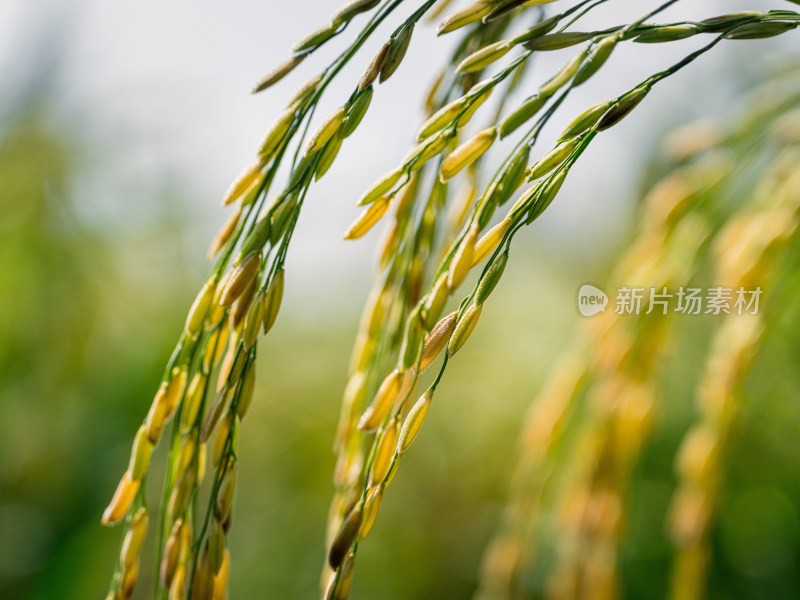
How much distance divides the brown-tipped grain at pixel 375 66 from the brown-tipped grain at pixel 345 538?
0.25 metres

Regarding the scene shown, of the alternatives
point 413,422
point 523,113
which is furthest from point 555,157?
point 413,422

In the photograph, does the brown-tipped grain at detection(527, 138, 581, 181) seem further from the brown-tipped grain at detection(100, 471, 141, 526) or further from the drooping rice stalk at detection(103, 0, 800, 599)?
the brown-tipped grain at detection(100, 471, 141, 526)

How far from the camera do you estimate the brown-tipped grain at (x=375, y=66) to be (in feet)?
1.30

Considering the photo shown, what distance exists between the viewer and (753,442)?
1164 mm

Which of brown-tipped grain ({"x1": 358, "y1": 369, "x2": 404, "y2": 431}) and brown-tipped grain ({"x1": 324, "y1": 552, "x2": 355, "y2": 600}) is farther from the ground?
brown-tipped grain ({"x1": 358, "y1": 369, "x2": 404, "y2": 431})

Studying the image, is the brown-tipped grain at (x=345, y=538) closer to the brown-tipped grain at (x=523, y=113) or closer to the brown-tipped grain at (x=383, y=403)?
the brown-tipped grain at (x=383, y=403)

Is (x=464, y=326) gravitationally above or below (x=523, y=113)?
below

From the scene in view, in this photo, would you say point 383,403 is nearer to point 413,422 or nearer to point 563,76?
point 413,422

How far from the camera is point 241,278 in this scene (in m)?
0.39

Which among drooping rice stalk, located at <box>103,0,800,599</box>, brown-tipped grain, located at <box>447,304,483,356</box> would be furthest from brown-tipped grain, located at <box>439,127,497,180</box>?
brown-tipped grain, located at <box>447,304,483,356</box>

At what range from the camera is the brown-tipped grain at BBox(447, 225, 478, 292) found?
37 centimetres

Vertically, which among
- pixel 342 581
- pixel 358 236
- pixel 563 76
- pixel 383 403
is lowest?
pixel 342 581

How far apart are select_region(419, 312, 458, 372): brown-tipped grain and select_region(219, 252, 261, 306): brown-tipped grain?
11 centimetres

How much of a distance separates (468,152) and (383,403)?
0.16 meters
